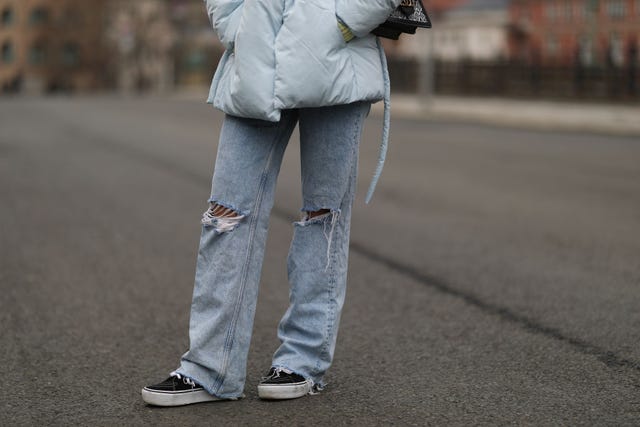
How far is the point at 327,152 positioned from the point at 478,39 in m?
90.6

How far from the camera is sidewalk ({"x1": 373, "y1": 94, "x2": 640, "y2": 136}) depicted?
2208 centimetres

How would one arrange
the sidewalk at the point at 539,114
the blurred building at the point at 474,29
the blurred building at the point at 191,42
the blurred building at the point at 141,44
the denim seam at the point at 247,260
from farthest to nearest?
the blurred building at the point at 474,29, the blurred building at the point at 191,42, the blurred building at the point at 141,44, the sidewalk at the point at 539,114, the denim seam at the point at 247,260

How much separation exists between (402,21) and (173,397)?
4.41ft

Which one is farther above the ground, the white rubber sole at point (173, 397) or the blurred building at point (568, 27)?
the blurred building at point (568, 27)

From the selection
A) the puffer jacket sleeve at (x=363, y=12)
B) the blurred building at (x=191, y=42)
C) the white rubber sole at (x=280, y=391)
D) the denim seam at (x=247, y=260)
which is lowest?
the blurred building at (x=191, y=42)

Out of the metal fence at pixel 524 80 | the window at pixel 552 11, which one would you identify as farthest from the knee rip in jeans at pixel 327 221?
the window at pixel 552 11

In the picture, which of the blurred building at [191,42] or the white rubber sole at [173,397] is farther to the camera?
the blurred building at [191,42]

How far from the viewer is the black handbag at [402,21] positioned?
306 cm

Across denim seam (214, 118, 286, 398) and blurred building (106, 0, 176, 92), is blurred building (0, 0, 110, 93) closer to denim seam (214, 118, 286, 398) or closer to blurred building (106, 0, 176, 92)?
blurred building (106, 0, 176, 92)

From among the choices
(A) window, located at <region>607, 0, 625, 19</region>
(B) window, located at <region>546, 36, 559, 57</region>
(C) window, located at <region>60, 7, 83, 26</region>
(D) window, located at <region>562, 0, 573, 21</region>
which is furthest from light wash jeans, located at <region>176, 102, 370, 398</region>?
(C) window, located at <region>60, 7, 83, 26</region>

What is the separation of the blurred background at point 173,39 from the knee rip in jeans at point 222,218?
4130 cm

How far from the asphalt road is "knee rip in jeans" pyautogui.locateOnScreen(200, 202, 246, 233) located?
22.7 inches

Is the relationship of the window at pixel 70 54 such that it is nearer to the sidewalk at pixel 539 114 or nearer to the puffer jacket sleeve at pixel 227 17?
the sidewalk at pixel 539 114

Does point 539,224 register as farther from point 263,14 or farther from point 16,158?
point 16,158
